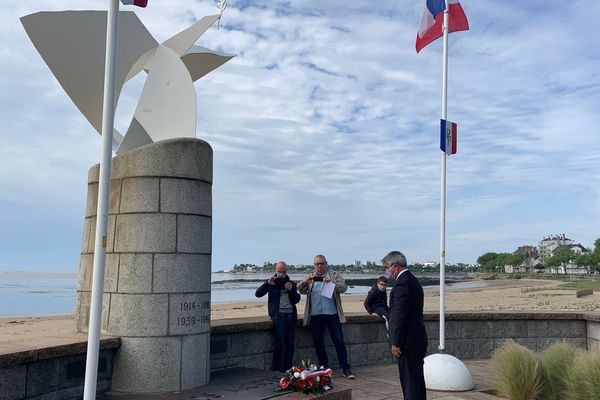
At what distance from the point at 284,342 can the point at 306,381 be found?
2028mm

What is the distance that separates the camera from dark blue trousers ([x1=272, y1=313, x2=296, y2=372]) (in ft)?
25.8

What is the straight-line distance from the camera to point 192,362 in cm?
632

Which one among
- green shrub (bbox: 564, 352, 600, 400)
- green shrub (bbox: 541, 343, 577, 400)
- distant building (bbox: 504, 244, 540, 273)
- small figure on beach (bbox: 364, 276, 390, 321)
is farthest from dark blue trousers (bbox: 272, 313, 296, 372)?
distant building (bbox: 504, 244, 540, 273)

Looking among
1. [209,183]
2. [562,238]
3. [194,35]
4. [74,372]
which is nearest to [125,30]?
[194,35]

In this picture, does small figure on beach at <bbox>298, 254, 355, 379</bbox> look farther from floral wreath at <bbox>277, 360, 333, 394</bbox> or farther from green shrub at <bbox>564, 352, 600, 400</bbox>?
green shrub at <bbox>564, 352, 600, 400</bbox>

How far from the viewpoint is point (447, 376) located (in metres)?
7.22

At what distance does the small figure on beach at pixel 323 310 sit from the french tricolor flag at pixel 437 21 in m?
4.10

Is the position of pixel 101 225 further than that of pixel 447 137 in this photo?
No

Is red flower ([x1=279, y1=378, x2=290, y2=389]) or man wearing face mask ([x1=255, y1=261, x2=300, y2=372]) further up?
man wearing face mask ([x1=255, y1=261, x2=300, y2=372])

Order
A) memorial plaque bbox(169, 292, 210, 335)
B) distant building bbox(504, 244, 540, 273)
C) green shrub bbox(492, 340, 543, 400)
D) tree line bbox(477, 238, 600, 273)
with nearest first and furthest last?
memorial plaque bbox(169, 292, 210, 335)
green shrub bbox(492, 340, 543, 400)
tree line bbox(477, 238, 600, 273)
distant building bbox(504, 244, 540, 273)

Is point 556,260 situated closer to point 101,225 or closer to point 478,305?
point 478,305

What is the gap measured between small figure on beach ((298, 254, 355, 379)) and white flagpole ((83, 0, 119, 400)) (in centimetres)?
395

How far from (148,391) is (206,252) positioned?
1.71 meters

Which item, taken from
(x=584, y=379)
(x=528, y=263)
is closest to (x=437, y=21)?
(x=584, y=379)
